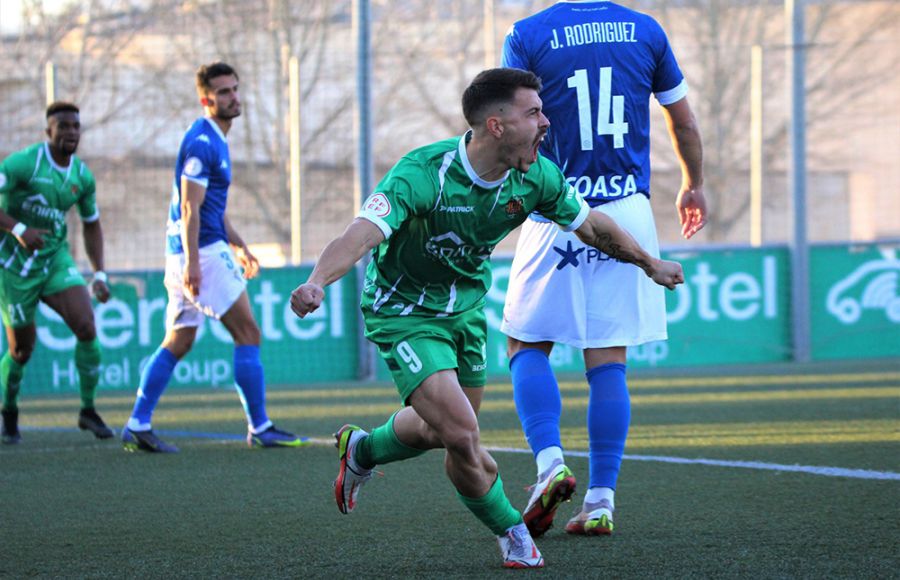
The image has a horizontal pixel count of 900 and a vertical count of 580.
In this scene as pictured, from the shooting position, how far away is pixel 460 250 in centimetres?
441

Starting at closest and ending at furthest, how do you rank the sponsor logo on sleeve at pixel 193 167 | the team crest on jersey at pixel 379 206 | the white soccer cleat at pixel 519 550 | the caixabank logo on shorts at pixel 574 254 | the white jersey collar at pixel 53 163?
the team crest on jersey at pixel 379 206, the white soccer cleat at pixel 519 550, the caixabank logo on shorts at pixel 574 254, the sponsor logo on sleeve at pixel 193 167, the white jersey collar at pixel 53 163

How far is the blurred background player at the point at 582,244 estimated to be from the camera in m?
5.00

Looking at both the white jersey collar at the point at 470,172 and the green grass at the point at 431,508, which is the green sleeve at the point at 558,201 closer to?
the white jersey collar at the point at 470,172

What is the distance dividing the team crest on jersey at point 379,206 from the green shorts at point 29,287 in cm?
472

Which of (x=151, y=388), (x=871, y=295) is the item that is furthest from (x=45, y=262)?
(x=871, y=295)

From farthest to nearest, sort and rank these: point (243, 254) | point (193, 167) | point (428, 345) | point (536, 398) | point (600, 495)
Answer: point (243, 254) < point (193, 167) < point (536, 398) < point (600, 495) < point (428, 345)

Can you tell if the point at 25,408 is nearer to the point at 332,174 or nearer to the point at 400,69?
the point at 332,174

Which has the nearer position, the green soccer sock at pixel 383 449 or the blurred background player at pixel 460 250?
the blurred background player at pixel 460 250

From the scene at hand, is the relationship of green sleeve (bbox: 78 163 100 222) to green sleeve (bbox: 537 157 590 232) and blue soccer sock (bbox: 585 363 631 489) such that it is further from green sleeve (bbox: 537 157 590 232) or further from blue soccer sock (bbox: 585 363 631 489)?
green sleeve (bbox: 537 157 590 232)

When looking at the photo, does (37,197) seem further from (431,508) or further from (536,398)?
(536,398)

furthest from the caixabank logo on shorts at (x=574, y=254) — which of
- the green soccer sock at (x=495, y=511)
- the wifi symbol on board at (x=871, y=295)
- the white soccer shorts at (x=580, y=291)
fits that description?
the wifi symbol on board at (x=871, y=295)

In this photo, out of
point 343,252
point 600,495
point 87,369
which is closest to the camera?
point 343,252

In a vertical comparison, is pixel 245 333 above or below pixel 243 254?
below

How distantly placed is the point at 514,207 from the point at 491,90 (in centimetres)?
37
